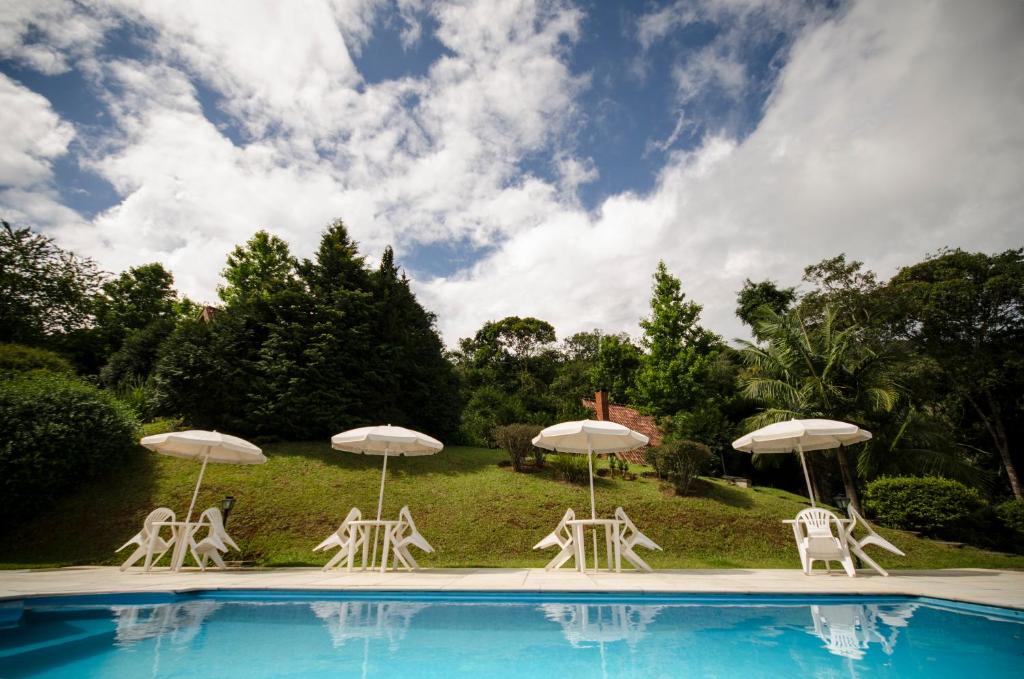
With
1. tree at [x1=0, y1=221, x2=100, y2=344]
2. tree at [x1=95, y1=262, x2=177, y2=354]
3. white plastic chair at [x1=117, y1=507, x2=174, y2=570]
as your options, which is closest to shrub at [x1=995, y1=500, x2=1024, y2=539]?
white plastic chair at [x1=117, y1=507, x2=174, y2=570]

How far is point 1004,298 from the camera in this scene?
2142 centimetres

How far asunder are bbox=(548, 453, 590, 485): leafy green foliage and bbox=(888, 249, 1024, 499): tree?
2006 centimetres

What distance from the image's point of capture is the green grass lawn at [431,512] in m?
10.4

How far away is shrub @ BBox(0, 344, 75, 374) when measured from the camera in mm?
14906

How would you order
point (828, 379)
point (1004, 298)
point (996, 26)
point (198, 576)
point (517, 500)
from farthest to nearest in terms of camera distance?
point (1004, 298)
point (828, 379)
point (517, 500)
point (996, 26)
point (198, 576)

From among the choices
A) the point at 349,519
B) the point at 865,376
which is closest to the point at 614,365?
the point at 865,376

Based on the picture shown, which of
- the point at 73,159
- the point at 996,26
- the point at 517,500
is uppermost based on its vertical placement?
the point at 996,26

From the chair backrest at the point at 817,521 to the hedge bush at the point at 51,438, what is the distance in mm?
16808

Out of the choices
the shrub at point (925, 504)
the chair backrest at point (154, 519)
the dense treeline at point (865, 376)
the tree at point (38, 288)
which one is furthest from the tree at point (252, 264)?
the shrub at point (925, 504)

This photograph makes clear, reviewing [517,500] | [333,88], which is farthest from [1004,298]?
[333,88]

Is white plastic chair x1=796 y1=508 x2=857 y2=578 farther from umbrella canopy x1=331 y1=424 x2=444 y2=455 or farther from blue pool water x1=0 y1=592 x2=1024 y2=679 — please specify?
umbrella canopy x1=331 y1=424 x2=444 y2=455

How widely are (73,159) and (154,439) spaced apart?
7715 millimetres

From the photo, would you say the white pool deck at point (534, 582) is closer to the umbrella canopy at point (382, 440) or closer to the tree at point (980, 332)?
the umbrella canopy at point (382, 440)

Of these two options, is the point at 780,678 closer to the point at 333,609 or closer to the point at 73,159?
the point at 333,609
